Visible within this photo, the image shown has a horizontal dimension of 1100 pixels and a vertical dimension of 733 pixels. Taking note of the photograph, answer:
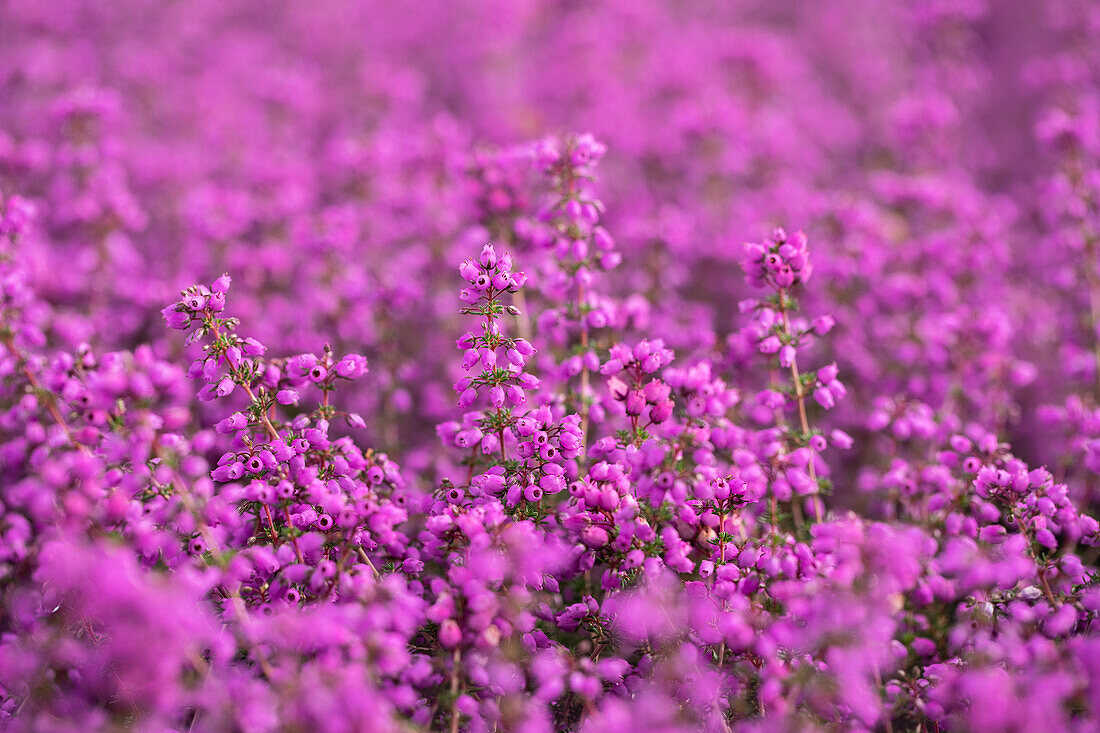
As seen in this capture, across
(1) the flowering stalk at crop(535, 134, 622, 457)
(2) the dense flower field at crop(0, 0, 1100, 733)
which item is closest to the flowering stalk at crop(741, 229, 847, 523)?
(2) the dense flower field at crop(0, 0, 1100, 733)

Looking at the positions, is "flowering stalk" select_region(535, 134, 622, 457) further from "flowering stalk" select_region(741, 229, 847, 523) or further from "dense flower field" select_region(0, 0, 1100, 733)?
"flowering stalk" select_region(741, 229, 847, 523)

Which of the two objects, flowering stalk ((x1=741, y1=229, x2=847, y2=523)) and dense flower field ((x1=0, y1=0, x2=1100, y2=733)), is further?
flowering stalk ((x1=741, y1=229, x2=847, y2=523))

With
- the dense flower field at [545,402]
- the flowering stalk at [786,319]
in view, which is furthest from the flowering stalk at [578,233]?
the flowering stalk at [786,319]

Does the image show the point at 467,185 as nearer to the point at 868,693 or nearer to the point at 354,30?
the point at 868,693

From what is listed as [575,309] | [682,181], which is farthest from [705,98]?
[575,309]

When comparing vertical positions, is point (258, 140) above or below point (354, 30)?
below

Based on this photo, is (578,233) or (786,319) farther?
(578,233)

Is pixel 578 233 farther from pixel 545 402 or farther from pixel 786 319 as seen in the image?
pixel 786 319

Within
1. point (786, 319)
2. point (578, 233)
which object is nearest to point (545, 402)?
point (578, 233)
